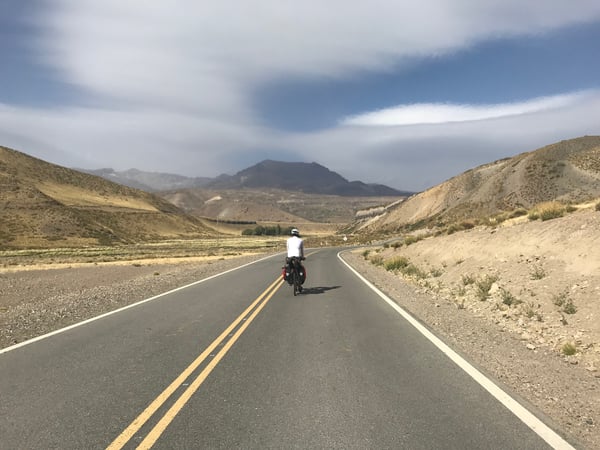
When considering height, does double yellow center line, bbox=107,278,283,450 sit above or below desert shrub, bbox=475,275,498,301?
below

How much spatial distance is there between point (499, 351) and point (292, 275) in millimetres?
8107

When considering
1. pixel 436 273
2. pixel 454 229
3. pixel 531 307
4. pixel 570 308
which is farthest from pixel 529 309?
pixel 454 229

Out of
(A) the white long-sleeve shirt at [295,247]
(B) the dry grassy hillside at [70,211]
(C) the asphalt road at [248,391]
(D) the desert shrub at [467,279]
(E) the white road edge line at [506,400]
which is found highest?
(B) the dry grassy hillside at [70,211]

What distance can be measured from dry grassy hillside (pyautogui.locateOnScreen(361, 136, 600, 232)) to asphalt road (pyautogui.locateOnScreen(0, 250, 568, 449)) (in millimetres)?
44349

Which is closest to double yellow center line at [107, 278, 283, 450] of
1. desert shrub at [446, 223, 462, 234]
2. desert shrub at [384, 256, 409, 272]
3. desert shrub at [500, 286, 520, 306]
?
desert shrub at [500, 286, 520, 306]

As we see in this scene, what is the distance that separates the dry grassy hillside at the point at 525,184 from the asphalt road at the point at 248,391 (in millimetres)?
44349

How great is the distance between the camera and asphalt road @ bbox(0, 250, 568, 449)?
4.21m

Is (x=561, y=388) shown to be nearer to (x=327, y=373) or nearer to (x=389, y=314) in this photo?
(x=327, y=373)

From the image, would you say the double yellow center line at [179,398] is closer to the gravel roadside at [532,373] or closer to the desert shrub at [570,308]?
the gravel roadside at [532,373]

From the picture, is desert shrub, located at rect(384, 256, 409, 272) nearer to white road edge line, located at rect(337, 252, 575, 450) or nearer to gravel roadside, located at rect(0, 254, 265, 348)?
gravel roadside, located at rect(0, 254, 265, 348)

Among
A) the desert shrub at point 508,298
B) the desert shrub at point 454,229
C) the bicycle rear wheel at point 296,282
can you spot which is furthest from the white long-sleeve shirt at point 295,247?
the desert shrub at point 454,229

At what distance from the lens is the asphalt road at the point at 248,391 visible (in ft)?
13.8

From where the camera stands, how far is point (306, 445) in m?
4.04

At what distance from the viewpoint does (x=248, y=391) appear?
5.38m
